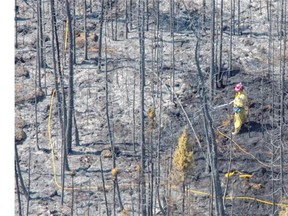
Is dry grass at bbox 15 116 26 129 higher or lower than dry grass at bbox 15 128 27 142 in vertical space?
higher

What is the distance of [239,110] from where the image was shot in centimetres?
2192

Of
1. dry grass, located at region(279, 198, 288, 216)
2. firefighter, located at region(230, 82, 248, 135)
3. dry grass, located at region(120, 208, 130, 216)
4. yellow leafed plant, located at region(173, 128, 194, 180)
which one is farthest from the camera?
firefighter, located at region(230, 82, 248, 135)

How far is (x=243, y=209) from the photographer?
64.8 ft

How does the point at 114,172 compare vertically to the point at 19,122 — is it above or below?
below

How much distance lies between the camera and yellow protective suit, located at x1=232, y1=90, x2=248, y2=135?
21797 mm

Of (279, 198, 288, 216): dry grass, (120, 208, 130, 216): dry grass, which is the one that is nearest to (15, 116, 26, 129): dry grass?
(120, 208, 130, 216): dry grass

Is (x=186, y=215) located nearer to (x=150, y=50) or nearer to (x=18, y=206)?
(x=18, y=206)

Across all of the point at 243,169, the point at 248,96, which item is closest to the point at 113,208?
the point at 243,169

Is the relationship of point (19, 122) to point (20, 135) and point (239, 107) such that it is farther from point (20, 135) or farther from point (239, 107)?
point (239, 107)

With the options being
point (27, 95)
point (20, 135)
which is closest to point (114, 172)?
point (20, 135)

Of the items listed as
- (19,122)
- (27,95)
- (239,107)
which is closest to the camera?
(239,107)

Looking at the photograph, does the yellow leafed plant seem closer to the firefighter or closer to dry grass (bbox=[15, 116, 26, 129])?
the firefighter

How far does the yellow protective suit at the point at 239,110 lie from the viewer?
21797 mm

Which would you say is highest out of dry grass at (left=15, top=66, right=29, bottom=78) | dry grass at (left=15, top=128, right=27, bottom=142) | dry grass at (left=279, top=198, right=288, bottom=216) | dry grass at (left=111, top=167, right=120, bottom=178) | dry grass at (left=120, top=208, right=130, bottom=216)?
dry grass at (left=15, top=66, right=29, bottom=78)
